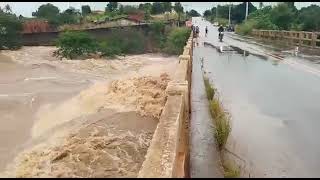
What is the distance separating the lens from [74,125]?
665 inches

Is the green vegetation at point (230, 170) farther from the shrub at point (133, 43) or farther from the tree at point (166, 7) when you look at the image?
the tree at point (166, 7)

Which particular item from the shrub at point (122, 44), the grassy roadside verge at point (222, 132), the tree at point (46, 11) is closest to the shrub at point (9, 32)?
the shrub at point (122, 44)

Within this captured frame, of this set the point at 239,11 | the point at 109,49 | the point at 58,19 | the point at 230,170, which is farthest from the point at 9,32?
the point at 239,11

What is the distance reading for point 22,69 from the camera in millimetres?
36125

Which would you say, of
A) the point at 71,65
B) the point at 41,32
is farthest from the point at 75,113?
the point at 41,32

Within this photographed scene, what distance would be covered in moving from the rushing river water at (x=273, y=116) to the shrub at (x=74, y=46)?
26622mm

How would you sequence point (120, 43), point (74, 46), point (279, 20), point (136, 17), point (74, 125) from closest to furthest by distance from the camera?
point (74, 125), point (74, 46), point (120, 43), point (279, 20), point (136, 17)

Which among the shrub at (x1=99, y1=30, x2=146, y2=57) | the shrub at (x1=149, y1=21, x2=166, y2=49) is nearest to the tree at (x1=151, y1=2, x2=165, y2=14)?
the shrub at (x1=149, y1=21, x2=166, y2=49)

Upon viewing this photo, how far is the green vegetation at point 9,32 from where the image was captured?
4972 centimetres

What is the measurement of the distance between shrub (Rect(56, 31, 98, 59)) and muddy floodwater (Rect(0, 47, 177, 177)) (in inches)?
577

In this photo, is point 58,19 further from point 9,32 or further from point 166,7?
point 166,7

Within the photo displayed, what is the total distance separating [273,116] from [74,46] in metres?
37.1

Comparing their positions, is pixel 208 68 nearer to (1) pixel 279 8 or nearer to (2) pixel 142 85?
(2) pixel 142 85

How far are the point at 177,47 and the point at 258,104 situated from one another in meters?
41.8
